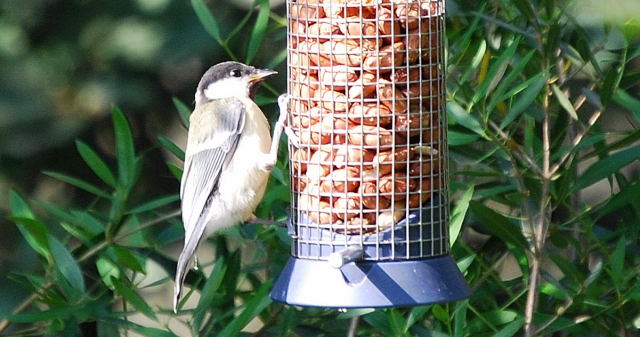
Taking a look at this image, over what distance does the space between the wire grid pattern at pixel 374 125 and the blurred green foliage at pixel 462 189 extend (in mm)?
215

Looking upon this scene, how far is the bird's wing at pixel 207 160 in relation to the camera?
3135mm

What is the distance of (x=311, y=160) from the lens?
2799 millimetres

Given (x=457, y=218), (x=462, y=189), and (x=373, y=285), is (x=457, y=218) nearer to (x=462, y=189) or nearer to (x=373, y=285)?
(x=462, y=189)

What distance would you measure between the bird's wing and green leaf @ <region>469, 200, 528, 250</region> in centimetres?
68

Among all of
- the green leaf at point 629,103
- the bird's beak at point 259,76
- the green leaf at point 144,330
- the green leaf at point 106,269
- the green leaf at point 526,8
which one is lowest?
the green leaf at point 144,330

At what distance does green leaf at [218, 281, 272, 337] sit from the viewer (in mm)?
3123

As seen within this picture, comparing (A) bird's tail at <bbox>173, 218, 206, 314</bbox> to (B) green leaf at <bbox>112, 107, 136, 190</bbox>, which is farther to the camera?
(B) green leaf at <bbox>112, 107, 136, 190</bbox>

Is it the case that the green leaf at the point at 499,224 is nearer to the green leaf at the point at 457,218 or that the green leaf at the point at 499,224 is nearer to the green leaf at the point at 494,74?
the green leaf at the point at 457,218

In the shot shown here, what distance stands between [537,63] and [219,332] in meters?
1.17

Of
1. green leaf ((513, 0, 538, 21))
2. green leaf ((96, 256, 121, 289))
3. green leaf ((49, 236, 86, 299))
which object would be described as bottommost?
green leaf ((96, 256, 121, 289))

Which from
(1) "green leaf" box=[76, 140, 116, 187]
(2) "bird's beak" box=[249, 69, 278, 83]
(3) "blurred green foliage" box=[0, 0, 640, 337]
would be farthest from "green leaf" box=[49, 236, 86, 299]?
(2) "bird's beak" box=[249, 69, 278, 83]

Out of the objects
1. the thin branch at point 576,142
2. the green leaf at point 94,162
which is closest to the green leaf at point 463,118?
the thin branch at point 576,142

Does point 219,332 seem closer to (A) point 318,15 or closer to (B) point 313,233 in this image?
(B) point 313,233

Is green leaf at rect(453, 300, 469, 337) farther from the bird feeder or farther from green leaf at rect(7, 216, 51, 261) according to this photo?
green leaf at rect(7, 216, 51, 261)
